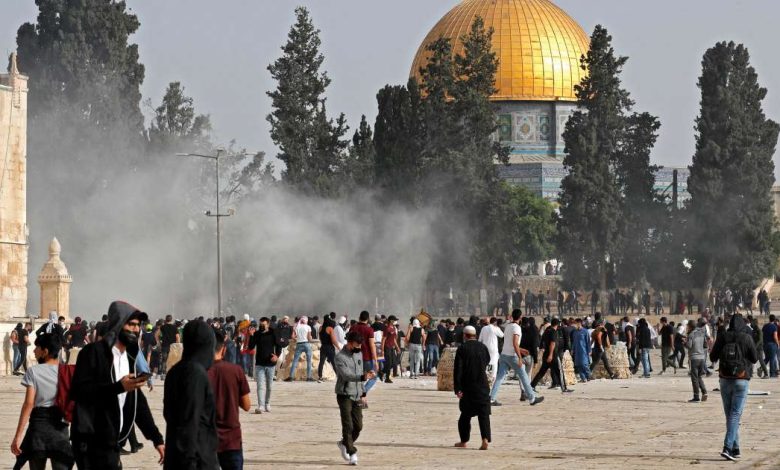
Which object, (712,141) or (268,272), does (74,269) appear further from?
Answer: (712,141)

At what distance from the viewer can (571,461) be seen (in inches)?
533

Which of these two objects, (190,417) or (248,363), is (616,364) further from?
(190,417)

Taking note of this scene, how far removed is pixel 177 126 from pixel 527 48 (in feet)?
102

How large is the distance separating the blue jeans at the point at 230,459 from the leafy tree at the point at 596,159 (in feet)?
140

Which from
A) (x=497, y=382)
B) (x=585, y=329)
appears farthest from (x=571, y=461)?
(x=585, y=329)

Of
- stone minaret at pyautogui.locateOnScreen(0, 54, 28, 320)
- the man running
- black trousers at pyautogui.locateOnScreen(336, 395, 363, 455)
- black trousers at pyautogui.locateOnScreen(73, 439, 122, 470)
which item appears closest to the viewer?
black trousers at pyautogui.locateOnScreen(73, 439, 122, 470)

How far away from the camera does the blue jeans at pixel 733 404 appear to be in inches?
528

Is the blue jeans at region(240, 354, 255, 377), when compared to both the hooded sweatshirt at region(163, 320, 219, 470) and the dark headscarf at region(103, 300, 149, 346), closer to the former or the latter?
the dark headscarf at region(103, 300, 149, 346)

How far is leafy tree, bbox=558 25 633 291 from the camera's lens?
2034 inches

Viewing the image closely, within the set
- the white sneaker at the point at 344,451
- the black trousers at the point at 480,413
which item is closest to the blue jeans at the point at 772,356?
the black trousers at the point at 480,413

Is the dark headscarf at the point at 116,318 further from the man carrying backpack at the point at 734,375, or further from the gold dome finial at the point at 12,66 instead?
the gold dome finial at the point at 12,66

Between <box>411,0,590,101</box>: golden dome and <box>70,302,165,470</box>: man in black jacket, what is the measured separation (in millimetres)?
74173

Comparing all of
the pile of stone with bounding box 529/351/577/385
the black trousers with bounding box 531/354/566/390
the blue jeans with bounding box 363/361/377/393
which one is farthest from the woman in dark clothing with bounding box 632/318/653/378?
the blue jeans with bounding box 363/361/377/393

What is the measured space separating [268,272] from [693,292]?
13.8 metres
